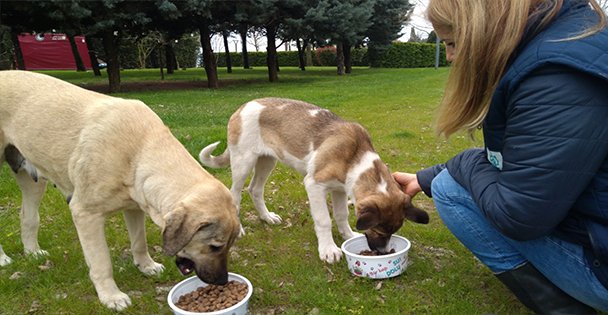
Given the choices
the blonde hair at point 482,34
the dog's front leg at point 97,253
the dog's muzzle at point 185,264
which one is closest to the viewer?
the blonde hair at point 482,34

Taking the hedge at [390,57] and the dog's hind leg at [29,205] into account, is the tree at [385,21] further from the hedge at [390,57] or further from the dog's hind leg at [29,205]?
the dog's hind leg at [29,205]

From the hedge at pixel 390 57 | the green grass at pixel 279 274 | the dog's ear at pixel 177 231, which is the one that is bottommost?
the hedge at pixel 390 57

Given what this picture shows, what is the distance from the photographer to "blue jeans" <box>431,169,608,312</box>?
9.39ft

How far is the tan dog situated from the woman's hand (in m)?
1.88

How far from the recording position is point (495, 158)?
3139 millimetres

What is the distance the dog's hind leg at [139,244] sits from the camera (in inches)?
172

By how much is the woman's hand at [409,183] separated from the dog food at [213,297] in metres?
1.82

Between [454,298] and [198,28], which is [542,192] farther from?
[198,28]

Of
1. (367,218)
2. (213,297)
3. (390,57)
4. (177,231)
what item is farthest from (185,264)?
(390,57)

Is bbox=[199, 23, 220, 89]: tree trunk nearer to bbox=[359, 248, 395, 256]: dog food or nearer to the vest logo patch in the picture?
bbox=[359, 248, 395, 256]: dog food

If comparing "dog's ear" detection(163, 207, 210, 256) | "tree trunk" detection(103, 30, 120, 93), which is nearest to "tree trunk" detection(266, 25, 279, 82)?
"tree trunk" detection(103, 30, 120, 93)

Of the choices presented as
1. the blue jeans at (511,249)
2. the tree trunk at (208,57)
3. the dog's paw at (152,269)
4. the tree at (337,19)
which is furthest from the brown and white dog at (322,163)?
the tree trunk at (208,57)

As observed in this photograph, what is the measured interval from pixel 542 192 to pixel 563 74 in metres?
0.61

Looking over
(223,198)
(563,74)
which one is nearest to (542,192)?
(563,74)
